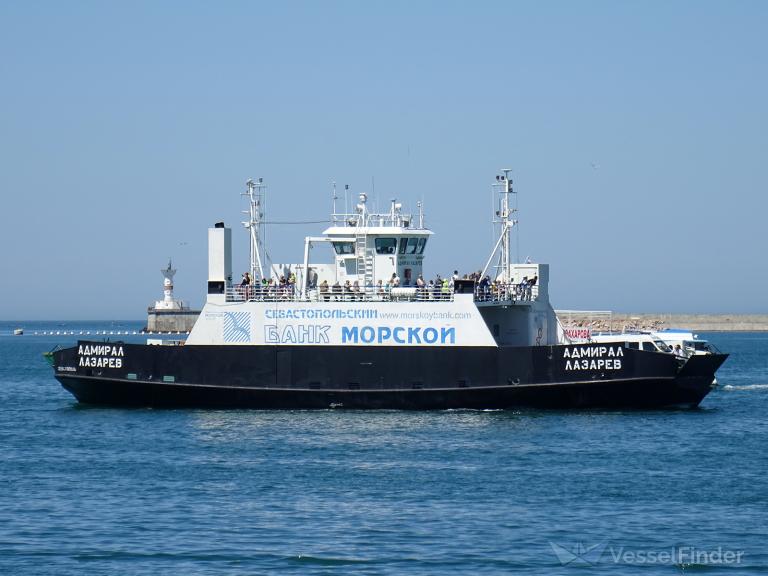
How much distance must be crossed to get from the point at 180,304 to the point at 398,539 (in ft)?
311

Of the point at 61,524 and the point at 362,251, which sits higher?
the point at 362,251

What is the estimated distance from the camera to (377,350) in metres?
33.1

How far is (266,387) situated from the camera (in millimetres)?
33594

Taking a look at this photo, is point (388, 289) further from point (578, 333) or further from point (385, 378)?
point (578, 333)

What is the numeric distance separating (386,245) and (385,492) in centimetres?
1461

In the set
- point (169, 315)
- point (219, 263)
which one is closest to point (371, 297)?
point (219, 263)

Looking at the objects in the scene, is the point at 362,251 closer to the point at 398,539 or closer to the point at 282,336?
the point at 282,336

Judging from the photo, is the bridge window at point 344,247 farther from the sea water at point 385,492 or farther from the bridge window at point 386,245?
the sea water at point 385,492

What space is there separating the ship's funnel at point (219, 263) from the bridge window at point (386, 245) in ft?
14.3

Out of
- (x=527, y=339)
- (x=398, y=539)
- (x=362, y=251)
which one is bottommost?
(x=398, y=539)

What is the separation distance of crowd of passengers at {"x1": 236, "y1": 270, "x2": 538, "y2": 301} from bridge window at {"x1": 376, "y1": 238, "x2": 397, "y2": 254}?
2.70 ft

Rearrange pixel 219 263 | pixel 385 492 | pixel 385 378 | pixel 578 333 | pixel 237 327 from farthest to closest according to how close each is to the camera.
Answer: pixel 578 333, pixel 219 263, pixel 237 327, pixel 385 378, pixel 385 492

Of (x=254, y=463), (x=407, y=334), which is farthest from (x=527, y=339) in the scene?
(x=254, y=463)

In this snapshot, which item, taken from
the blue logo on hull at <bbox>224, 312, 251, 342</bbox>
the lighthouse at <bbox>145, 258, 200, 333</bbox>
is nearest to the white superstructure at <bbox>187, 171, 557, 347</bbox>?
the blue logo on hull at <bbox>224, 312, 251, 342</bbox>
